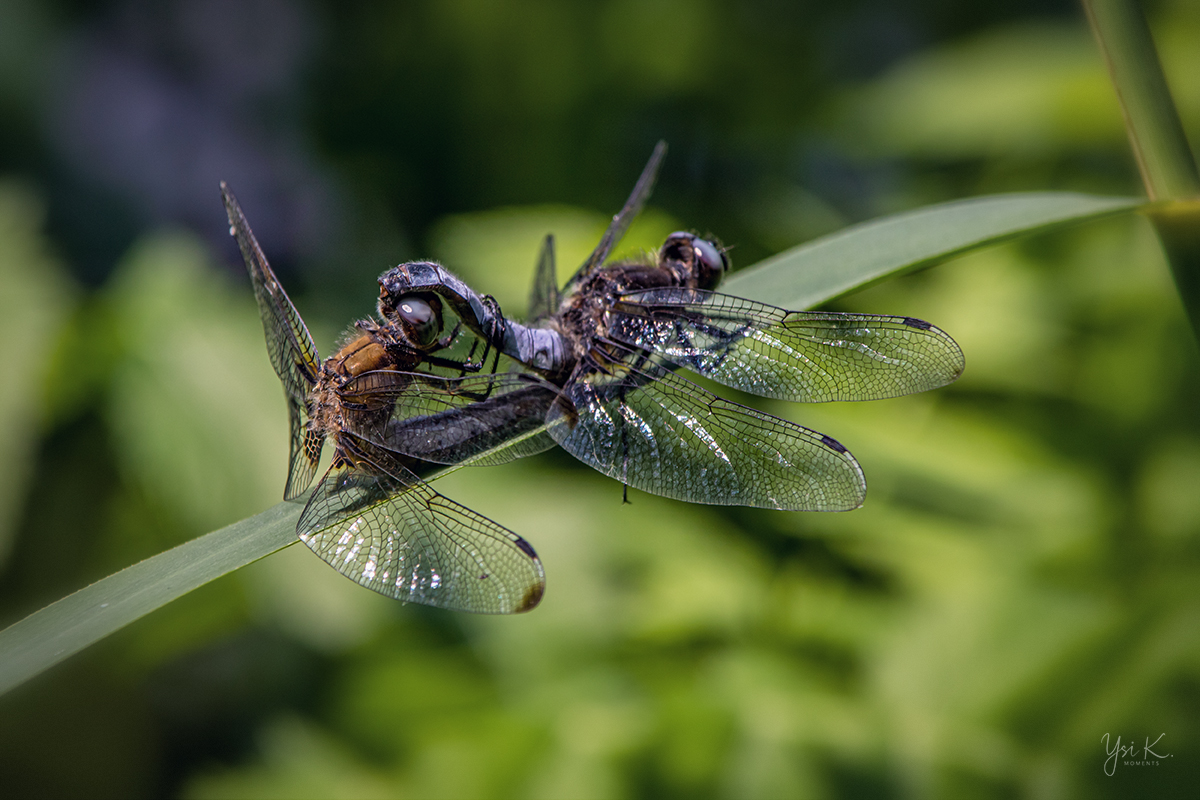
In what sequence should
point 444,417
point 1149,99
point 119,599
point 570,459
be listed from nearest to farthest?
1. point 119,599
2. point 1149,99
3. point 444,417
4. point 570,459

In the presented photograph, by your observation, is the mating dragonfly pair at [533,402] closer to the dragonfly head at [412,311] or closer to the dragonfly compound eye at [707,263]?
the dragonfly head at [412,311]

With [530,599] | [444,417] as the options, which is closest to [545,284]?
[444,417]

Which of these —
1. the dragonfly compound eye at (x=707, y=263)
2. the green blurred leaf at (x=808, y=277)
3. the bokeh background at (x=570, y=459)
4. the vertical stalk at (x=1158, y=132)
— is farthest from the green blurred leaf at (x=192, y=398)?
the vertical stalk at (x=1158, y=132)

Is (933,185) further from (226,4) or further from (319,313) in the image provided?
(226,4)

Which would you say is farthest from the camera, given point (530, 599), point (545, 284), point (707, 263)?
point (545, 284)

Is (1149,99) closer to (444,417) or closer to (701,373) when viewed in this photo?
(701,373)

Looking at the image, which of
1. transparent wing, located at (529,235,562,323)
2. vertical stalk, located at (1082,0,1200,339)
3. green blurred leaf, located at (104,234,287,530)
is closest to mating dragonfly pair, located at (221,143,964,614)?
transparent wing, located at (529,235,562,323)

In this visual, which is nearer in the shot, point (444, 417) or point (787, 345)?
point (444, 417)

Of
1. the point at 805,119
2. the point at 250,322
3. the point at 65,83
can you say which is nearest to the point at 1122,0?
the point at 805,119
